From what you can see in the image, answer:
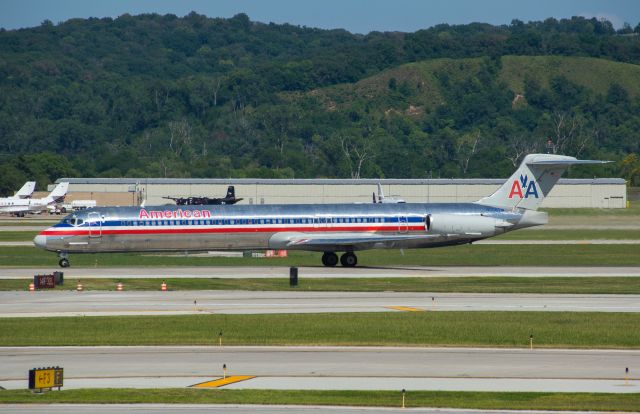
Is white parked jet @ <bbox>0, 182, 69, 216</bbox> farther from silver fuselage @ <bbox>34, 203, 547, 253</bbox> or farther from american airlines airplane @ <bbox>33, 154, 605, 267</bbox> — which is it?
silver fuselage @ <bbox>34, 203, 547, 253</bbox>

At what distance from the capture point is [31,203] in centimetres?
12456

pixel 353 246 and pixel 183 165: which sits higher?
pixel 183 165

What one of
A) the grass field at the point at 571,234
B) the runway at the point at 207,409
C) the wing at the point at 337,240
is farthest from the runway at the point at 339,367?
the grass field at the point at 571,234

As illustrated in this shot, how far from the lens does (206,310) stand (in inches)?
1459

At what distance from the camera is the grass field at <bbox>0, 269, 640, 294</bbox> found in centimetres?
4441

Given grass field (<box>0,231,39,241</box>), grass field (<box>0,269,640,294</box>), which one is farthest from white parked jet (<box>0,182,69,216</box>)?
grass field (<box>0,269,640,294</box>)

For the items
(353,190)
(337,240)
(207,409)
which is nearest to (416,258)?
(337,240)

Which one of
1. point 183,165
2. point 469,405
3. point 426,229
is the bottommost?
point 469,405

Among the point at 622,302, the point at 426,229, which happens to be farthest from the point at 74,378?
the point at 426,229

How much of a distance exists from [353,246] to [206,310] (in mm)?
20111

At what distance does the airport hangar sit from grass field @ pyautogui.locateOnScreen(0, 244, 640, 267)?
53625 mm

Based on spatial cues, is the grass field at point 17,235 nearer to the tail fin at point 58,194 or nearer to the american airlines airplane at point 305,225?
the american airlines airplane at point 305,225

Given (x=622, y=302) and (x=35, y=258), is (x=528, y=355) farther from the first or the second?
(x=35, y=258)

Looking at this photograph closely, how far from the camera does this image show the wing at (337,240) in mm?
55875
